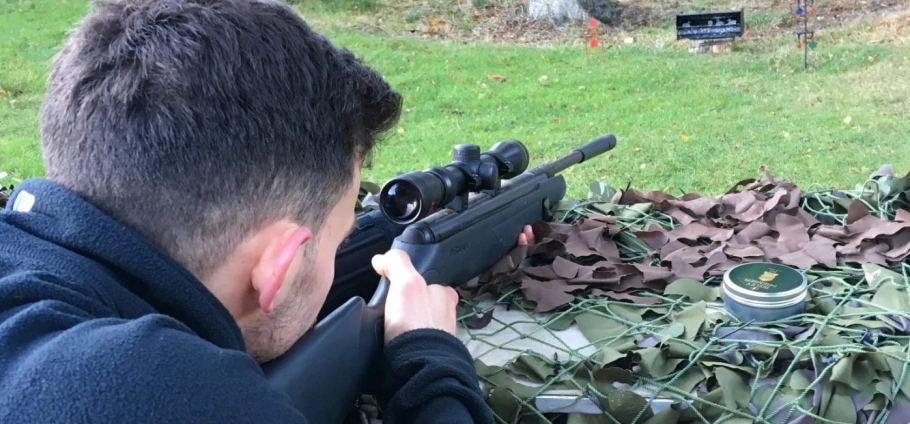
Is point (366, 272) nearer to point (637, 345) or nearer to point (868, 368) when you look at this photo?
point (637, 345)

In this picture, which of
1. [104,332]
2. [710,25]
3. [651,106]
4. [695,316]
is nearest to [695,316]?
[695,316]

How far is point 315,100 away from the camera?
1.15 meters

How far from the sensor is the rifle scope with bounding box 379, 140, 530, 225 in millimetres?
1856

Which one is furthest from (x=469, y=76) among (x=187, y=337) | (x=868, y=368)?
(x=187, y=337)

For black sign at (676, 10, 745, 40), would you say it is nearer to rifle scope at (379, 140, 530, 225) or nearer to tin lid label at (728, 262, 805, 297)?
rifle scope at (379, 140, 530, 225)

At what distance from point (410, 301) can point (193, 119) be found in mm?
686

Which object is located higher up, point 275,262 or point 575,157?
point 275,262

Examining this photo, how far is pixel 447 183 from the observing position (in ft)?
6.31

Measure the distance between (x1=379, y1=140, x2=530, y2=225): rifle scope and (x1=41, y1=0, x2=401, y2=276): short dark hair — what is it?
2.21 ft

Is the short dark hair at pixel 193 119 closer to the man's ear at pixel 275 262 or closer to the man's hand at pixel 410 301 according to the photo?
the man's ear at pixel 275 262

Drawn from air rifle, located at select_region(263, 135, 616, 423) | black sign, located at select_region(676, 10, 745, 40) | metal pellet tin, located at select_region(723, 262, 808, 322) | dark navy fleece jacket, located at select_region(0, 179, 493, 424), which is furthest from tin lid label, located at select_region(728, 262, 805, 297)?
black sign, located at select_region(676, 10, 745, 40)

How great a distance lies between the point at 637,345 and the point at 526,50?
22.6ft

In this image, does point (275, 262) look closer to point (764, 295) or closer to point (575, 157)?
point (764, 295)

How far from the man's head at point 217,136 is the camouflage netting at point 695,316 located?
0.70 m
